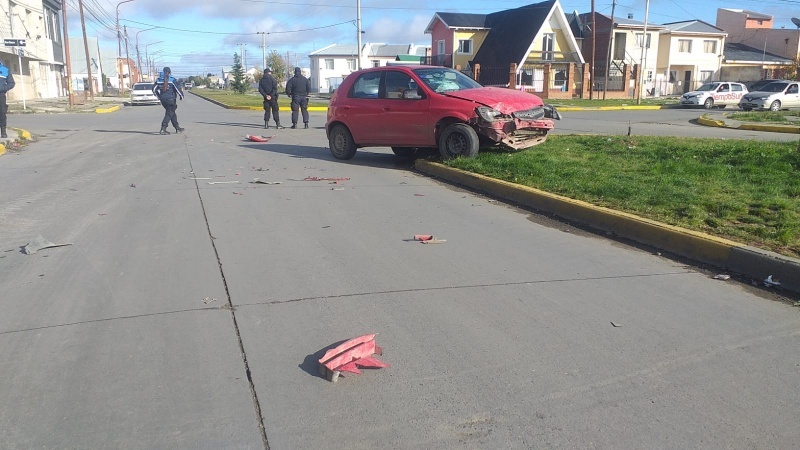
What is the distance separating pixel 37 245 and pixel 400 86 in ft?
22.3

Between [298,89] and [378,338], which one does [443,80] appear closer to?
[378,338]

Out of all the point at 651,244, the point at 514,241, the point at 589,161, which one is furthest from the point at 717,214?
the point at 589,161

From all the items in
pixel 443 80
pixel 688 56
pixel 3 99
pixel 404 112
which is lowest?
pixel 404 112

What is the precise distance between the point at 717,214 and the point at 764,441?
13.4 feet

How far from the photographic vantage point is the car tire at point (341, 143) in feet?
40.9

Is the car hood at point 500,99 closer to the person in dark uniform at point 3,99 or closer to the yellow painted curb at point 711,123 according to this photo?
the person in dark uniform at point 3,99

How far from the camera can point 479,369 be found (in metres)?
3.74

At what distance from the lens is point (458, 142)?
1082 cm

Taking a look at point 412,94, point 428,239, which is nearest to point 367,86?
point 412,94

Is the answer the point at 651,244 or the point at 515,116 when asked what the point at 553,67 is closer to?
the point at 515,116

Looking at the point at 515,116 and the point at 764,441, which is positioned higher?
the point at 515,116

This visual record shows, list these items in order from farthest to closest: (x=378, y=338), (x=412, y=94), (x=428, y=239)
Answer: (x=412, y=94)
(x=428, y=239)
(x=378, y=338)

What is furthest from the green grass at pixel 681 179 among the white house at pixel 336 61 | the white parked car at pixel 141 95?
the white house at pixel 336 61

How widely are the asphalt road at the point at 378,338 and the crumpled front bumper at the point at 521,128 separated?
2.93 m
